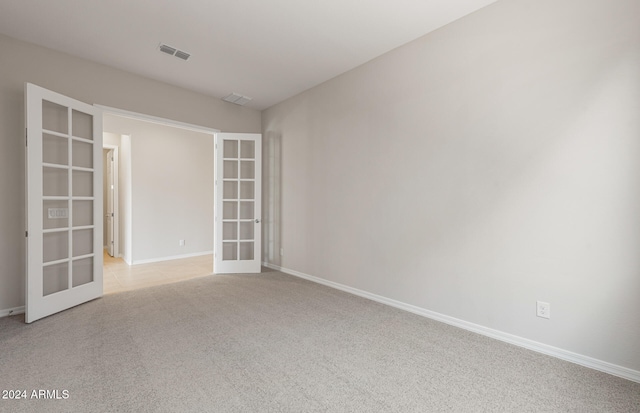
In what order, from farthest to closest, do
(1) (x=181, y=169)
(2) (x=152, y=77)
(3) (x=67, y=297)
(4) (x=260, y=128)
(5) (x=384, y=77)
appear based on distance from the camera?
(1) (x=181, y=169), (4) (x=260, y=128), (2) (x=152, y=77), (5) (x=384, y=77), (3) (x=67, y=297)

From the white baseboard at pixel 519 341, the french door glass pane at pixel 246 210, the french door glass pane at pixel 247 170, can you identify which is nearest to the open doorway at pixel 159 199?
the french door glass pane at pixel 247 170

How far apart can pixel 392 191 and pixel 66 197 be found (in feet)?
12.0

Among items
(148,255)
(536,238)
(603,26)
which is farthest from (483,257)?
(148,255)

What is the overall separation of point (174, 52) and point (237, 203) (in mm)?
2444

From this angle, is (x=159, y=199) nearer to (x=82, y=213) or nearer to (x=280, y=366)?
(x=82, y=213)

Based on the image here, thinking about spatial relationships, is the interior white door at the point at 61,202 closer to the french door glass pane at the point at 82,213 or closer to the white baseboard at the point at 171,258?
the french door glass pane at the point at 82,213

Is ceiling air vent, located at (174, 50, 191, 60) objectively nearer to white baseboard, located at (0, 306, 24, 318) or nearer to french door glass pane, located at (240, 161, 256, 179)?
french door glass pane, located at (240, 161, 256, 179)

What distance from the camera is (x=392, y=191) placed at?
3283 millimetres

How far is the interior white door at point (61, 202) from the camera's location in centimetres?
280

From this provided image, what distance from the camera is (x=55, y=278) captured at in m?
3.12

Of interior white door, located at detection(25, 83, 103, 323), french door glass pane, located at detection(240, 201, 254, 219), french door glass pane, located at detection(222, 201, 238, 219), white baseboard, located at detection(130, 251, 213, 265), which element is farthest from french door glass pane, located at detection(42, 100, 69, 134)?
white baseboard, located at detection(130, 251, 213, 265)

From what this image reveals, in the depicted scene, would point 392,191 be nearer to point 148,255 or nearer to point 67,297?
point 67,297

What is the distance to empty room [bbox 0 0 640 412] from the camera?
192 cm

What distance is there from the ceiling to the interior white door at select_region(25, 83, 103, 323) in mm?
672
